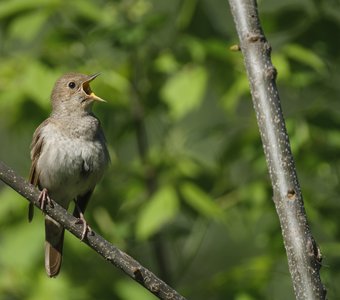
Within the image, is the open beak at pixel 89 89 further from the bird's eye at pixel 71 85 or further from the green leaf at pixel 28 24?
the green leaf at pixel 28 24

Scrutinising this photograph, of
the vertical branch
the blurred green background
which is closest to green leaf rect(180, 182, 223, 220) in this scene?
the blurred green background

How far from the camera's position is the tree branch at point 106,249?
7.80 feet

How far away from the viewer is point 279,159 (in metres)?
2.36

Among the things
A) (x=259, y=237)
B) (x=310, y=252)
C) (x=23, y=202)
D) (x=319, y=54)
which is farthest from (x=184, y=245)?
(x=310, y=252)

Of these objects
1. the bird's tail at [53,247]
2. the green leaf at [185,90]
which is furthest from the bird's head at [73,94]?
the bird's tail at [53,247]

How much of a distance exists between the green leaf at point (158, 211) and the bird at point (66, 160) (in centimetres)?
37

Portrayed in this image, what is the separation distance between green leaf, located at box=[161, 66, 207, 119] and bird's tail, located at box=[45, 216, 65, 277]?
3.27 ft

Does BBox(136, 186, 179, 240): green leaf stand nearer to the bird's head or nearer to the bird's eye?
the bird's head

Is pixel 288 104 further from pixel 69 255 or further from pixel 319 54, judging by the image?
pixel 69 255

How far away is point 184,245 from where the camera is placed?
5949 millimetres

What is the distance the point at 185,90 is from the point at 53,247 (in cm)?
124

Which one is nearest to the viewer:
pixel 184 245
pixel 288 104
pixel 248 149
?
pixel 248 149

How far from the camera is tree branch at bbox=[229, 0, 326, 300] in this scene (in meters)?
2.27

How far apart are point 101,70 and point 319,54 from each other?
1385 millimetres
